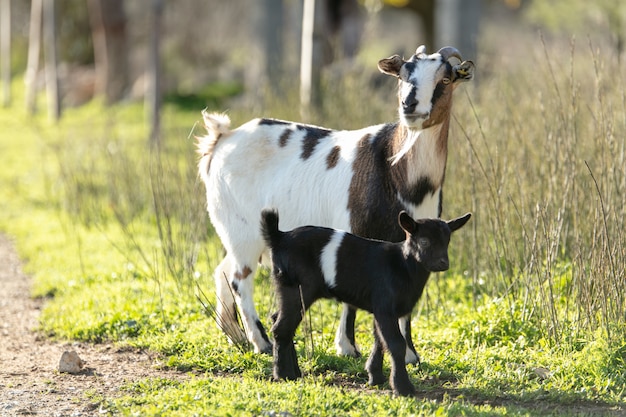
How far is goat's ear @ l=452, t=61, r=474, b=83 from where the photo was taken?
223 inches

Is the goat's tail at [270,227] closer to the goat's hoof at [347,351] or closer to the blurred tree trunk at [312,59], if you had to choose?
the goat's hoof at [347,351]

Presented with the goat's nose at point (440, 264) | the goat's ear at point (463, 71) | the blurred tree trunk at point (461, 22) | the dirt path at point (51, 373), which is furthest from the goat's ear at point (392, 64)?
the blurred tree trunk at point (461, 22)

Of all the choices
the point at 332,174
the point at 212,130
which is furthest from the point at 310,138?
the point at 212,130

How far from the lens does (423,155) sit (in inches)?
226

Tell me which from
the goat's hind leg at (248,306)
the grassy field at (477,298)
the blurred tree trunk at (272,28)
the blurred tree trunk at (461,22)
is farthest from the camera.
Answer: the blurred tree trunk at (272,28)

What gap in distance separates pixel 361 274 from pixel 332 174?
103 centimetres

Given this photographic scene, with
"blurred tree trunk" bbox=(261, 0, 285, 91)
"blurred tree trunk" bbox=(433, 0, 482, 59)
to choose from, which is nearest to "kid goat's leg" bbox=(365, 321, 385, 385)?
"blurred tree trunk" bbox=(433, 0, 482, 59)

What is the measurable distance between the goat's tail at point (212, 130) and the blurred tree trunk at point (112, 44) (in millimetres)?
15884

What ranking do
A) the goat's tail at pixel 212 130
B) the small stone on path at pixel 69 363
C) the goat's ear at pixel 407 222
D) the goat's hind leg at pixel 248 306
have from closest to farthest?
1. the goat's ear at pixel 407 222
2. the small stone on path at pixel 69 363
3. the goat's hind leg at pixel 248 306
4. the goat's tail at pixel 212 130

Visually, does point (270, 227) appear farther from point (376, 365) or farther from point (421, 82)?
point (421, 82)

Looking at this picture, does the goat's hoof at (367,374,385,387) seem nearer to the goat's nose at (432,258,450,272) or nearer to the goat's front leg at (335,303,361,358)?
the goat's front leg at (335,303,361,358)

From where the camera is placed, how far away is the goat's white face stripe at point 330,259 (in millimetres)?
5324

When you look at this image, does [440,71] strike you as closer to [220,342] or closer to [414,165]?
[414,165]

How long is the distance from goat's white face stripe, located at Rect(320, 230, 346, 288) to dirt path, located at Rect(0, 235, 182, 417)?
4.36 feet
